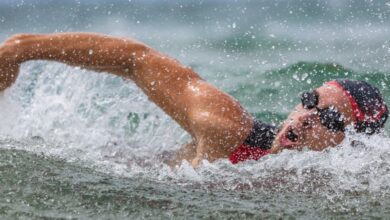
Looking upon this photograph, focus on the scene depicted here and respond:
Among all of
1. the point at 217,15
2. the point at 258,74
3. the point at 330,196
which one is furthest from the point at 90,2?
the point at 330,196

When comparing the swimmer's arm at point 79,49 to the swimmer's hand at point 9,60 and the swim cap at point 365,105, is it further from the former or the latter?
the swim cap at point 365,105

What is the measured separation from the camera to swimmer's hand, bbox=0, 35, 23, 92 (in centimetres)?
450

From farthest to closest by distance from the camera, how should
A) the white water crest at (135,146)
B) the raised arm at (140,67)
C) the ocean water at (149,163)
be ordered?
the raised arm at (140,67)
the white water crest at (135,146)
the ocean water at (149,163)

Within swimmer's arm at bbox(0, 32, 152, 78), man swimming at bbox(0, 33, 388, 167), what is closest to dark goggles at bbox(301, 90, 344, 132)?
man swimming at bbox(0, 33, 388, 167)

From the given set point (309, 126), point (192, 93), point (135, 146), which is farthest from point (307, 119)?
point (135, 146)

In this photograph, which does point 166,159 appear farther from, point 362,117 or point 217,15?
point 217,15

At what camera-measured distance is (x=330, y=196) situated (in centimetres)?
400

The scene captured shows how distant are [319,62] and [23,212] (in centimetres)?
735

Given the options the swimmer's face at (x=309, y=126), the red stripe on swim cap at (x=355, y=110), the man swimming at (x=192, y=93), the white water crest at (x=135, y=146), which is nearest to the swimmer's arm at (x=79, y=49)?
the man swimming at (x=192, y=93)

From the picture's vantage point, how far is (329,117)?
452 cm

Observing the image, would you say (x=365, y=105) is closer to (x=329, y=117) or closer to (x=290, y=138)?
(x=329, y=117)

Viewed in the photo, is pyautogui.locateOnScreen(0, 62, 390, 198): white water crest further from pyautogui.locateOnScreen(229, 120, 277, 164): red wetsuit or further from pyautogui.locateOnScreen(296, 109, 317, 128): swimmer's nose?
pyautogui.locateOnScreen(296, 109, 317, 128): swimmer's nose

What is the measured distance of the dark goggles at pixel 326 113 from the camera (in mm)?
4504

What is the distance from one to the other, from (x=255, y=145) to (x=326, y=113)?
484 millimetres
